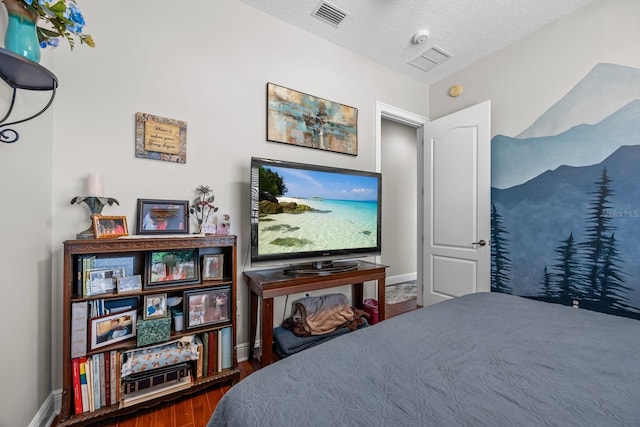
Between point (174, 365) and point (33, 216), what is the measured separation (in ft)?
3.61

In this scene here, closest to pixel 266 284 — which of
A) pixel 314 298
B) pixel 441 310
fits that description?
pixel 314 298

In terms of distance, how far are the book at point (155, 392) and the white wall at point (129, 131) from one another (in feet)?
1.29

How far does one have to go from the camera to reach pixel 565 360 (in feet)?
2.78

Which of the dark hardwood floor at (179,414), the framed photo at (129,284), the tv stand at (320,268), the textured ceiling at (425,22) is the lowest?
the dark hardwood floor at (179,414)

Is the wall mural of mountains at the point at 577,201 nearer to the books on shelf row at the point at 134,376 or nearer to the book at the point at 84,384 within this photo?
the books on shelf row at the point at 134,376

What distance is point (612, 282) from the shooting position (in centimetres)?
195

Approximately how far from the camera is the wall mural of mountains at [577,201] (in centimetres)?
190

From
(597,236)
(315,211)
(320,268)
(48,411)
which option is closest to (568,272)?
(597,236)

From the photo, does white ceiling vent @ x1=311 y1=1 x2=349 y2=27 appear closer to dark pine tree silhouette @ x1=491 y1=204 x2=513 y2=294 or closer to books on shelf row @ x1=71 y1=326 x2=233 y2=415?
dark pine tree silhouette @ x1=491 y1=204 x2=513 y2=294

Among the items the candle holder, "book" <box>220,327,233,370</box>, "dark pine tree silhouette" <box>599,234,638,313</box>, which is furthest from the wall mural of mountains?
the candle holder

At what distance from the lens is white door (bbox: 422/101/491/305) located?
262 cm

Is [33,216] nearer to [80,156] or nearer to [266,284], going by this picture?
[80,156]

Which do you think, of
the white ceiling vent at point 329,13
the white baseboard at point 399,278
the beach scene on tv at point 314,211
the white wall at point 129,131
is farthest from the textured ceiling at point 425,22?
the white baseboard at point 399,278

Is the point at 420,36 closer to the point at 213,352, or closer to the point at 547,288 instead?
the point at 547,288
